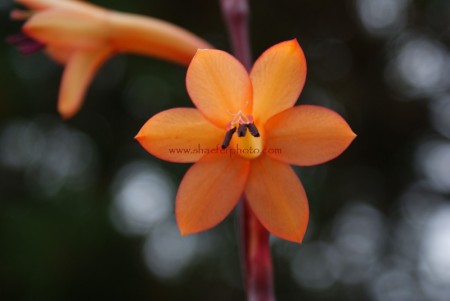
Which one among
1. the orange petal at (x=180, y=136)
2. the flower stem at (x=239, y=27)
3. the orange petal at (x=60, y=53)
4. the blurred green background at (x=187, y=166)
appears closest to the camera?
the orange petal at (x=180, y=136)

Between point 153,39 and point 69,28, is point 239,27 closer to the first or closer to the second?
point 153,39

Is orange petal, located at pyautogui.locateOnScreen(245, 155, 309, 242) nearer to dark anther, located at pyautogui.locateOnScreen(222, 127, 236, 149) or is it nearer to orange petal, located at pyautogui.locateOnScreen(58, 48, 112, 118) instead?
dark anther, located at pyautogui.locateOnScreen(222, 127, 236, 149)

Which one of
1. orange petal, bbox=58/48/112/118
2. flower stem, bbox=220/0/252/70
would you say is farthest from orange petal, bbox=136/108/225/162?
orange petal, bbox=58/48/112/118

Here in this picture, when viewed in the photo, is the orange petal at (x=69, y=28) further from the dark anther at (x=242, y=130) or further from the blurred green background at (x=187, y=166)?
the blurred green background at (x=187, y=166)

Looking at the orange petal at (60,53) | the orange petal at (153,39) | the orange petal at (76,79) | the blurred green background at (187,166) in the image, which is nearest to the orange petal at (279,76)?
the orange petal at (153,39)

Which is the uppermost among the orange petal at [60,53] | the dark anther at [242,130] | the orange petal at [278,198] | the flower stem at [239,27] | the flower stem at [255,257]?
the flower stem at [239,27]

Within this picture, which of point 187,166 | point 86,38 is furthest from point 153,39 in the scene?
point 187,166
